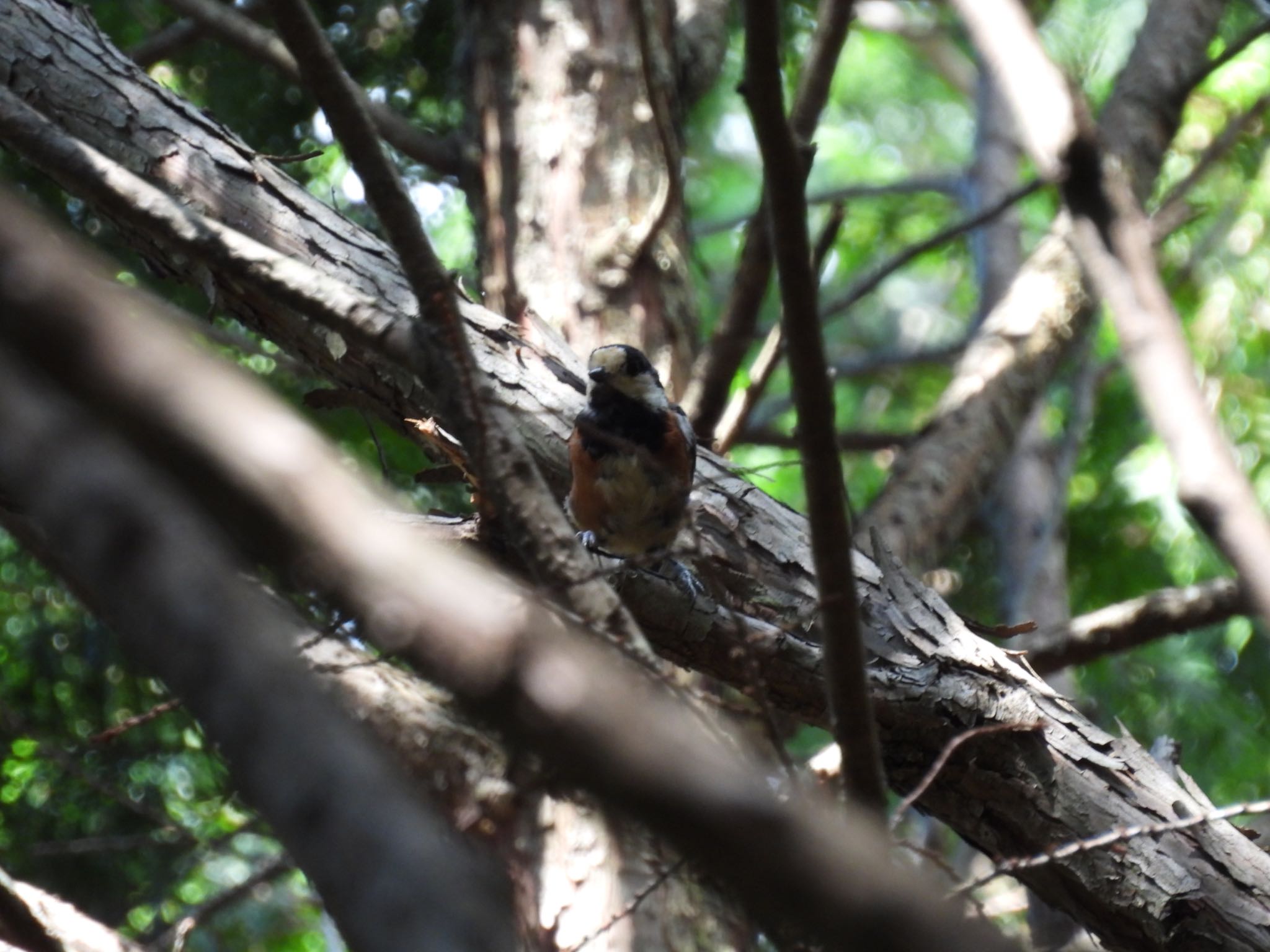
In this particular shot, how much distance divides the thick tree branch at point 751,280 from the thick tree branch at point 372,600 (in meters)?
2.47

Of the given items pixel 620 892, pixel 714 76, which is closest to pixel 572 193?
pixel 714 76

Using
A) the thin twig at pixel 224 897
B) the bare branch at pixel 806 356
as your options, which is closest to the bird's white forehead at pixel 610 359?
the thin twig at pixel 224 897

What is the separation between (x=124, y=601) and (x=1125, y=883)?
85.5 inches

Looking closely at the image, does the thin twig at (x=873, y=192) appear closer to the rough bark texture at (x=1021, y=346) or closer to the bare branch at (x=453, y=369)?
the rough bark texture at (x=1021, y=346)

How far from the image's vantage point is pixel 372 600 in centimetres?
78

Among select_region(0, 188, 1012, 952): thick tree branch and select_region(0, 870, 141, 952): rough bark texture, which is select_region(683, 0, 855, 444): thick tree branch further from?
select_region(0, 188, 1012, 952): thick tree branch

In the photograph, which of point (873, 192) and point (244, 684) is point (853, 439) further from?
point (244, 684)

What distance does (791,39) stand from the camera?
17.2ft

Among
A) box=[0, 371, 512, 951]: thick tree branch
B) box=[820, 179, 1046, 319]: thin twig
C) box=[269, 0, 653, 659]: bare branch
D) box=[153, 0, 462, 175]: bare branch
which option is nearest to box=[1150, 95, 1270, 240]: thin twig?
box=[820, 179, 1046, 319]: thin twig

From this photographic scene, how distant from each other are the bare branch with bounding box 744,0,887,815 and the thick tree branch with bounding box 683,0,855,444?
1.62 metres

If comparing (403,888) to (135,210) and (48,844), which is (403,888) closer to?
(135,210)

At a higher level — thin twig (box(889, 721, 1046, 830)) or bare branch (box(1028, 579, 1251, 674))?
bare branch (box(1028, 579, 1251, 674))

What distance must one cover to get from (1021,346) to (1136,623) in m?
1.40

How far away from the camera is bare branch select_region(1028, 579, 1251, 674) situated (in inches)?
128
